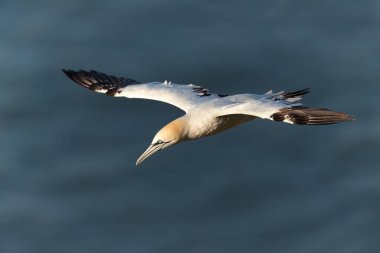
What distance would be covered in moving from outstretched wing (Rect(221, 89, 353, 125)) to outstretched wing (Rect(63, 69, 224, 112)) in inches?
67.0

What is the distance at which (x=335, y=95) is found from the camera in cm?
4050

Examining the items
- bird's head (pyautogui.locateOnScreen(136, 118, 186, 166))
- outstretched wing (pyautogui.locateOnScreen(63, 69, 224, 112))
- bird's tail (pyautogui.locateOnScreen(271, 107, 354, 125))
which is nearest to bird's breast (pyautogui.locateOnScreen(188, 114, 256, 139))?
bird's head (pyautogui.locateOnScreen(136, 118, 186, 166))

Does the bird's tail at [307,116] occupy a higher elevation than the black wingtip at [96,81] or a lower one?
lower

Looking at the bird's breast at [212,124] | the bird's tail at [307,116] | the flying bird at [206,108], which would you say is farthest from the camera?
the bird's breast at [212,124]

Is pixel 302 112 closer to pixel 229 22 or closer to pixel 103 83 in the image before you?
pixel 103 83

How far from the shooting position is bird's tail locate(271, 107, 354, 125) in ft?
80.2

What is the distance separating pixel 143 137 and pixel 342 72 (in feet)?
22.5

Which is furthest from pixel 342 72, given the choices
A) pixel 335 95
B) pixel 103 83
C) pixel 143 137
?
pixel 103 83

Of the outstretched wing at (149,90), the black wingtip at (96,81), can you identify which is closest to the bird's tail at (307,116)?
the outstretched wing at (149,90)

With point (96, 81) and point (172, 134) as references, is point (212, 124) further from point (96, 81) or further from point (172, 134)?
point (96, 81)

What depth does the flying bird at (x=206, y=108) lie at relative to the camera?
25.0 metres

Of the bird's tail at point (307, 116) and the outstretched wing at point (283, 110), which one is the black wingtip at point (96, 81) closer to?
the outstretched wing at point (283, 110)

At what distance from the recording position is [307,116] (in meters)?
24.9

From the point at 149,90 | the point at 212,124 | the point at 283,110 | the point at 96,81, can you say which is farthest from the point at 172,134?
the point at 96,81
